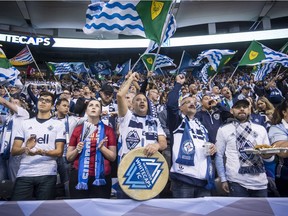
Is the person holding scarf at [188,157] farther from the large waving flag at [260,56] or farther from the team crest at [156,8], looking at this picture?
the large waving flag at [260,56]

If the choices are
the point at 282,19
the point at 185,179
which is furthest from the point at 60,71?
the point at 282,19

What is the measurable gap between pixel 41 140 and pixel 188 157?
1705 mm

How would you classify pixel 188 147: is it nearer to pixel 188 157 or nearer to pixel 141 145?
pixel 188 157

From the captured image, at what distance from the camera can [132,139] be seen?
2873 millimetres

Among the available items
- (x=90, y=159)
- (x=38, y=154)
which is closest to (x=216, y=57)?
(x=90, y=159)

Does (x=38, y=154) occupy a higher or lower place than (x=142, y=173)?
higher

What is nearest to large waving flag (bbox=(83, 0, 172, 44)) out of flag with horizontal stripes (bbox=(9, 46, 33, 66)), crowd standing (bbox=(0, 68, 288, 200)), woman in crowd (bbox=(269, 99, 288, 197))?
crowd standing (bbox=(0, 68, 288, 200))

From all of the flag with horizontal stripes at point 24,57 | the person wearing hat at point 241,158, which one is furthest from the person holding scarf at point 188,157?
the flag with horizontal stripes at point 24,57

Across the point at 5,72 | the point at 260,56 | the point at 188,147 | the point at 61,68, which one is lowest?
the point at 188,147

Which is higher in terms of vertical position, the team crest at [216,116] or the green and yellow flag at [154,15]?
the green and yellow flag at [154,15]

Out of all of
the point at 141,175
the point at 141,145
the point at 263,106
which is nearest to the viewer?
the point at 141,175

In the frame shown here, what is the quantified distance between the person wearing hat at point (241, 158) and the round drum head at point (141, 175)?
982mm

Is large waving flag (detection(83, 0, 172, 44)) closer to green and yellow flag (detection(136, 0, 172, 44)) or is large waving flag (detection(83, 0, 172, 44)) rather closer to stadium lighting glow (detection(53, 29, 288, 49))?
green and yellow flag (detection(136, 0, 172, 44))

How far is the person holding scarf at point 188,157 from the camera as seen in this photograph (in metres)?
2.86
